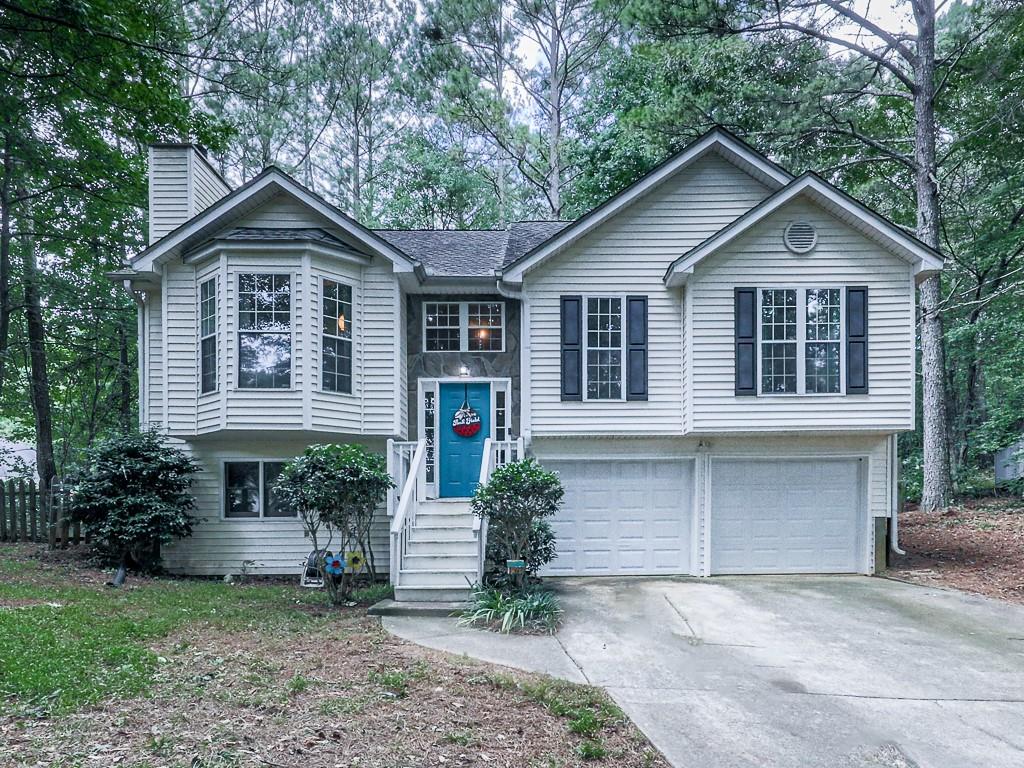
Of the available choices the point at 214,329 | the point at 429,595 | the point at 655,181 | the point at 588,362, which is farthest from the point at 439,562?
the point at 655,181

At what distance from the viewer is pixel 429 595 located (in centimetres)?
768

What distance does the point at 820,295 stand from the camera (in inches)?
371

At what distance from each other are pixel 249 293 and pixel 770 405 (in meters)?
8.34

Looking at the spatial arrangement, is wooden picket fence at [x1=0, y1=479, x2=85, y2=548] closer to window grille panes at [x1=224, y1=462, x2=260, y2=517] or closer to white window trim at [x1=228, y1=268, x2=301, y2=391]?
window grille panes at [x1=224, y1=462, x2=260, y2=517]

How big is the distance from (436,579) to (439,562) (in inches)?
12.6

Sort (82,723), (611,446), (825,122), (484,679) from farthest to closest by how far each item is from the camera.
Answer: (825,122) < (611,446) < (484,679) < (82,723)

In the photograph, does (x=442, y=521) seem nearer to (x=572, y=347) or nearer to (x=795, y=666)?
(x=572, y=347)

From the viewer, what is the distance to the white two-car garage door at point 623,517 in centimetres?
996

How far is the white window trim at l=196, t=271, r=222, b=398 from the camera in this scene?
30.2ft

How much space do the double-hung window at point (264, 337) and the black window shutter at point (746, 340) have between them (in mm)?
7022

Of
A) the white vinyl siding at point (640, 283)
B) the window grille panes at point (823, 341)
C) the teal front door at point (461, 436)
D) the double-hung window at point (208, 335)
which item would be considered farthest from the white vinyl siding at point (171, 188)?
the window grille panes at point (823, 341)

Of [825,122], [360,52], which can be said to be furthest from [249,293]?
[360,52]

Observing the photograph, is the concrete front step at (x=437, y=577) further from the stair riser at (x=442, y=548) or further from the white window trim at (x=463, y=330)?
the white window trim at (x=463, y=330)

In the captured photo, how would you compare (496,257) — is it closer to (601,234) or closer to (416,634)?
(601,234)
